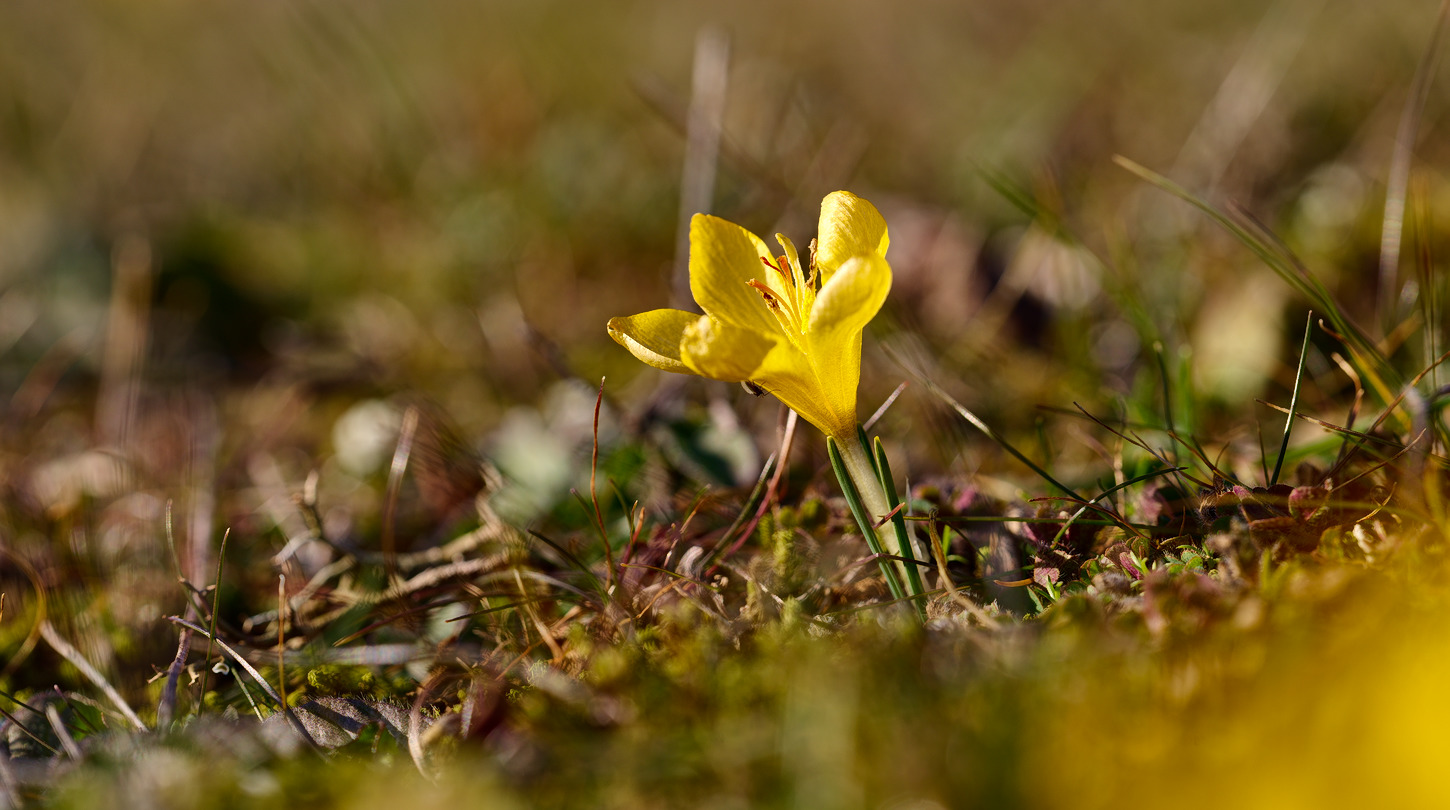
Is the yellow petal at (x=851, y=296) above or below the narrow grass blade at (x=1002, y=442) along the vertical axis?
above

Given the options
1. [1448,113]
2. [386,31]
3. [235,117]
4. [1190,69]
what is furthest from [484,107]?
[1448,113]

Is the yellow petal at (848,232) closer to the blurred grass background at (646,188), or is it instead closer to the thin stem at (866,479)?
the thin stem at (866,479)

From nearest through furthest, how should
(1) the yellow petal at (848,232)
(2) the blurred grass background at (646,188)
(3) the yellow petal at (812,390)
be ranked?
(3) the yellow petal at (812,390) → (1) the yellow petal at (848,232) → (2) the blurred grass background at (646,188)

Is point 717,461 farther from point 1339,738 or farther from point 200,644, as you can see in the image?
point 1339,738

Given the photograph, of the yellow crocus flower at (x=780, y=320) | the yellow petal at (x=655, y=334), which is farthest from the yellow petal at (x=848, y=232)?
the yellow petal at (x=655, y=334)

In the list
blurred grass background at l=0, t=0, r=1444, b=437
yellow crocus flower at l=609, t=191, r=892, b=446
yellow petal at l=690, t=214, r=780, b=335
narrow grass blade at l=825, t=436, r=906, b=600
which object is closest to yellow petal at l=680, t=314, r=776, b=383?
yellow crocus flower at l=609, t=191, r=892, b=446

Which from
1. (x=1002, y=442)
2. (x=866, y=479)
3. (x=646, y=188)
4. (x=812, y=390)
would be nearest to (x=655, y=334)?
(x=812, y=390)

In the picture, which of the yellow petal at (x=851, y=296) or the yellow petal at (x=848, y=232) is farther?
the yellow petal at (x=848, y=232)

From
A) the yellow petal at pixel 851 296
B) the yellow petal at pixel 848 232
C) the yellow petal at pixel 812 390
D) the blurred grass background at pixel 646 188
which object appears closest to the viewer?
the yellow petal at pixel 851 296
